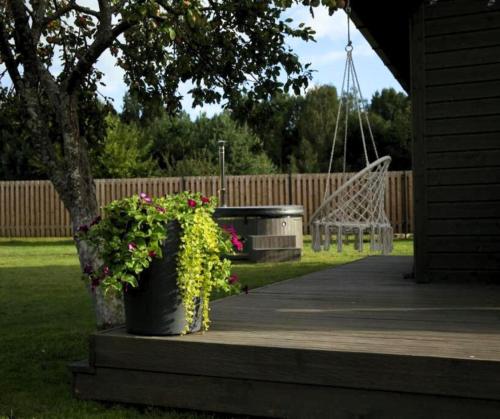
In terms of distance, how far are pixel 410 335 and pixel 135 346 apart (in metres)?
1.14

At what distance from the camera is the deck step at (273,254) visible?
9.34m

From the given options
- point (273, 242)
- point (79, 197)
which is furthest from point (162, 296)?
point (273, 242)

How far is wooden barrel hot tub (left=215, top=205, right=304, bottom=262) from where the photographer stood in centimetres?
934

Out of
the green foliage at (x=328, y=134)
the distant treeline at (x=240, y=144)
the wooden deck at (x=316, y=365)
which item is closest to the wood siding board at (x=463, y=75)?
the wooden deck at (x=316, y=365)

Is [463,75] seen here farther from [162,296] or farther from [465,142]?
[162,296]

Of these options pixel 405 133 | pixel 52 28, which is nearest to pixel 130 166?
pixel 405 133

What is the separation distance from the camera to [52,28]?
5641 mm

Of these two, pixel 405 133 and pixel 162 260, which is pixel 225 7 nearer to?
pixel 162 260

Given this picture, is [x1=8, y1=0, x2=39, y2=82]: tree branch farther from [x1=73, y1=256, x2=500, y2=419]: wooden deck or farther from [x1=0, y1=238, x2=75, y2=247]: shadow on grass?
[x1=0, y1=238, x2=75, y2=247]: shadow on grass

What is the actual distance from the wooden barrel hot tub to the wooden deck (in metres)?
5.86

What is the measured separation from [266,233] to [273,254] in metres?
0.31

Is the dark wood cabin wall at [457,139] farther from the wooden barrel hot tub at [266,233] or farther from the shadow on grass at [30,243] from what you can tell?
the shadow on grass at [30,243]

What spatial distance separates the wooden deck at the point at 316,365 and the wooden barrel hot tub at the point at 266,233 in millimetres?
5859

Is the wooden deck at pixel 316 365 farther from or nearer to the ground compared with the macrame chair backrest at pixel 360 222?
nearer to the ground
